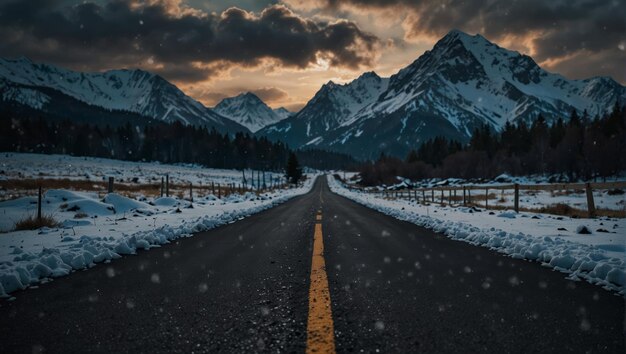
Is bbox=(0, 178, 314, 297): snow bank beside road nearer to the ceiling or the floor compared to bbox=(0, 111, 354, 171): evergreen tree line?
nearer to the floor

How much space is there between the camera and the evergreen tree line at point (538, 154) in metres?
61.2

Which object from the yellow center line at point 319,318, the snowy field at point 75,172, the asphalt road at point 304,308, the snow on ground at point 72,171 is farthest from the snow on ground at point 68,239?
the snowy field at point 75,172

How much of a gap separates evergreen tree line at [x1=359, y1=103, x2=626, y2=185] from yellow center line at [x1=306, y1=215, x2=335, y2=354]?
248 feet

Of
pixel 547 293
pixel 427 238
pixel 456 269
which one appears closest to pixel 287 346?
pixel 547 293

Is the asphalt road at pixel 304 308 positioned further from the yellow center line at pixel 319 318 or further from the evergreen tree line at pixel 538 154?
the evergreen tree line at pixel 538 154

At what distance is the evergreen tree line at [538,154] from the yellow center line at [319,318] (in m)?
75.5

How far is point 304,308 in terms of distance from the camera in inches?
118

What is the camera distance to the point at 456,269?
4.71m

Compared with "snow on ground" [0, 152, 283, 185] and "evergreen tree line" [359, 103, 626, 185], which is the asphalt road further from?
"evergreen tree line" [359, 103, 626, 185]

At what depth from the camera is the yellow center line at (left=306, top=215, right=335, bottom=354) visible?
2.23 metres

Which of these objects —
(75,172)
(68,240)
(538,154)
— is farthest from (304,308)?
(538,154)

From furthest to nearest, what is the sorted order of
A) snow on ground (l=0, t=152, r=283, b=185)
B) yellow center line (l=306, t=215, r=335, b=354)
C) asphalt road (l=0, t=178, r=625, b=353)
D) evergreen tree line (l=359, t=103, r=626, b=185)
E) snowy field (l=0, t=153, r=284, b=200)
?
evergreen tree line (l=359, t=103, r=626, b=185) → snow on ground (l=0, t=152, r=283, b=185) → snowy field (l=0, t=153, r=284, b=200) → asphalt road (l=0, t=178, r=625, b=353) → yellow center line (l=306, t=215, r=335, b=354)

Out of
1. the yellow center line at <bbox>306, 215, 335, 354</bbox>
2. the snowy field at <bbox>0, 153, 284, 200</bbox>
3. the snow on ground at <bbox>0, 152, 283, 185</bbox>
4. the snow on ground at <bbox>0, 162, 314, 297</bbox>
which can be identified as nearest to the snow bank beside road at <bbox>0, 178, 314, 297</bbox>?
the snow on ground at <bbox>0, 162, 314, 297</bbox>

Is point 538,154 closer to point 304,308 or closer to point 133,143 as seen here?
point 304,308
